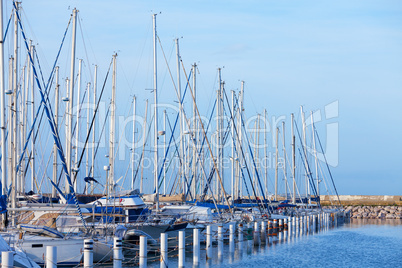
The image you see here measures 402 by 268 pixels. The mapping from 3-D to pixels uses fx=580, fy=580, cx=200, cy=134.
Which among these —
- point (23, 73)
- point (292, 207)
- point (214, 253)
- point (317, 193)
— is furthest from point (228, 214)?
point (317, 193)

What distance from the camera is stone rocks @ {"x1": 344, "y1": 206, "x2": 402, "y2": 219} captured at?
7535 cm

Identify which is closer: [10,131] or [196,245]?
[196,245]

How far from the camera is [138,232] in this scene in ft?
90.0

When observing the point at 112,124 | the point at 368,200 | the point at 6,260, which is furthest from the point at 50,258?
the point at 368,200

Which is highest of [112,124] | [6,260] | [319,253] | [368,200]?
[112,124]

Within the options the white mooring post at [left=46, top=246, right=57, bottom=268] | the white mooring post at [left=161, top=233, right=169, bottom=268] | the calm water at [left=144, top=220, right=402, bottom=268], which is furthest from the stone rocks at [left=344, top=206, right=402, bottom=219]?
the white mooring post at [left=46, top=246, right=57, bottom=268]

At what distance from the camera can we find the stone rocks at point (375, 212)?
2967 inches

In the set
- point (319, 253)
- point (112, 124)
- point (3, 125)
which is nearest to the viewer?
point (3, 125)

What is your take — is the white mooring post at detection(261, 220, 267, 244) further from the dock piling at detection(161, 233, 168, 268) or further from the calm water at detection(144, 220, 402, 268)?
the dock piling at detection(161, 233, 168, 268)

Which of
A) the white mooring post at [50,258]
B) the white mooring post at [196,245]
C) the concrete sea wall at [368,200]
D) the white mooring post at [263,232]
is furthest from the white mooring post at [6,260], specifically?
the concrete sea wall at [368,200]

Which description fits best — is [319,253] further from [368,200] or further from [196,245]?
[368,200]

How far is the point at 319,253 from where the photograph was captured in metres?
34.5

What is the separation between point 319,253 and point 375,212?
46.5 meters

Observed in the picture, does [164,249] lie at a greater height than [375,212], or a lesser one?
greater
